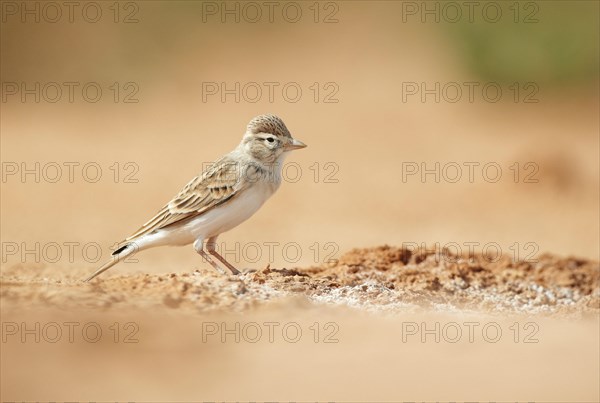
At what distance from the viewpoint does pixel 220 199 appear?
8.93m

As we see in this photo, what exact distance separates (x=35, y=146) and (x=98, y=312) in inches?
600

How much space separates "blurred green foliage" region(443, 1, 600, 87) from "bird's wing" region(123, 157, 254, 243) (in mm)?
18255

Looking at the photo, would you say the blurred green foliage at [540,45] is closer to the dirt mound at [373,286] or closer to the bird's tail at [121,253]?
the dirt mound at [373,286]

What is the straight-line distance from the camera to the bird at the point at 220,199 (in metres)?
8.94

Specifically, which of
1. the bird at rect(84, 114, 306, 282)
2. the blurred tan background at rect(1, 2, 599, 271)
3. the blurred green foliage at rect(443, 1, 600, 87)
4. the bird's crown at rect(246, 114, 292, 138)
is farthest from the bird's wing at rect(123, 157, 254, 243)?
the blurred green foliage at rect(443, 1, 600, 87)

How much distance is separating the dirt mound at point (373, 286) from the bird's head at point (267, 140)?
1094mm

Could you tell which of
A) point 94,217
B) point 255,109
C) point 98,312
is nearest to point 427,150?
point 255,109

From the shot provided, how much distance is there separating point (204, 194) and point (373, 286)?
69.5 inches

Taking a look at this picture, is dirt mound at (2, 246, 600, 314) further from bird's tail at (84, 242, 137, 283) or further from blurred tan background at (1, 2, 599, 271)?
blurred tan background at (1, 2, 599, 271)

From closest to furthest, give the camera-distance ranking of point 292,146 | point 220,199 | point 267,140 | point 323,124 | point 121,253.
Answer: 1. point 220,199
2. point 121,253
3. point 267,140
4. point 292,146
5. point 323,124

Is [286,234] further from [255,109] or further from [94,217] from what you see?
[255,109]

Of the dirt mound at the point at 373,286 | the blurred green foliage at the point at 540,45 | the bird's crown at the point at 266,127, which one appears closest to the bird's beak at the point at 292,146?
the bird's crown at the point at 266,127

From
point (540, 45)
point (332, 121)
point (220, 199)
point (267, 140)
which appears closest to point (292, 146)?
point (267, 140)

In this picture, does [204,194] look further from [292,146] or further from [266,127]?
[292,146]
